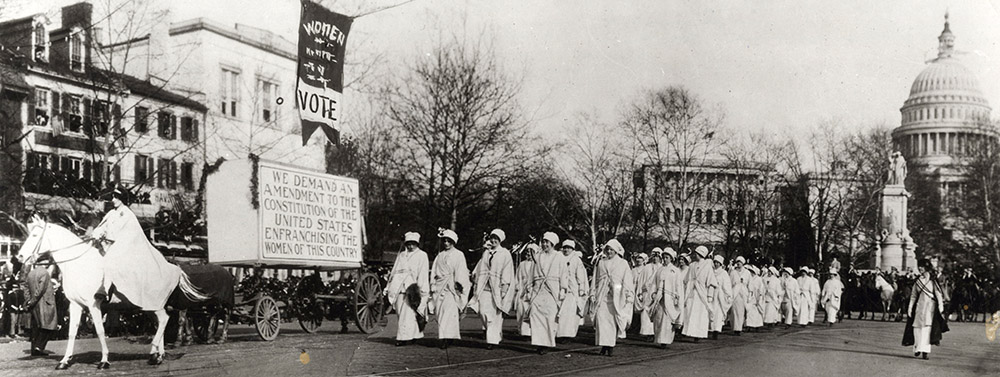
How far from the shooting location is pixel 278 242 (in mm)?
16062

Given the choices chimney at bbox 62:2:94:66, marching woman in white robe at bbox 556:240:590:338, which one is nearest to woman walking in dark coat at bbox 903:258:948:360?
marching woman in white robe at bbox 556:240:590:338

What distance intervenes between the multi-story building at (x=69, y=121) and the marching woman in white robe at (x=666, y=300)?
10.1 metres

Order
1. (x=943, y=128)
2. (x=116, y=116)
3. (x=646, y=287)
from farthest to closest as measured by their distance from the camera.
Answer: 1. (x=943, y=128)
2. (x=116, y=116)
3. (x=646, y=287)

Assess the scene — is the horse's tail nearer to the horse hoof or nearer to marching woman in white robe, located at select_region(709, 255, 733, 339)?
the horse hoof

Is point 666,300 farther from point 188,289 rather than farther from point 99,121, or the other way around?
point 99,121

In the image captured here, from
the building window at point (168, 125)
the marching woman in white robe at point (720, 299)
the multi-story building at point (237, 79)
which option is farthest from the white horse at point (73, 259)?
the building window at point (168, 125)

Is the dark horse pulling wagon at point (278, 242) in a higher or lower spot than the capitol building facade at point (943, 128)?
lower

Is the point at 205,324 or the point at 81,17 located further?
the point at 81,17

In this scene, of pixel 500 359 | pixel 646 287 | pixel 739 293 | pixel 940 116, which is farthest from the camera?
pixel 940 116

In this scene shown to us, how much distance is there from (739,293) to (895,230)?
27223mm

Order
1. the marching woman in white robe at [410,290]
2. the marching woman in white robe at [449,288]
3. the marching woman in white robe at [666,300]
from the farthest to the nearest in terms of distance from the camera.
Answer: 1. the marching woman in white robe at [666,300]
2. the marching woman in white robe at [410,290]
3. the marching woman in white robe at [449,288]

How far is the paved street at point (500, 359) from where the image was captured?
12109 millimetres

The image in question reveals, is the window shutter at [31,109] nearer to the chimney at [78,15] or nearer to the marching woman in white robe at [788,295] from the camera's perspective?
the chimney at [78,15]

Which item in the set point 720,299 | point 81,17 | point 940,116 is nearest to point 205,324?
point 720,299
